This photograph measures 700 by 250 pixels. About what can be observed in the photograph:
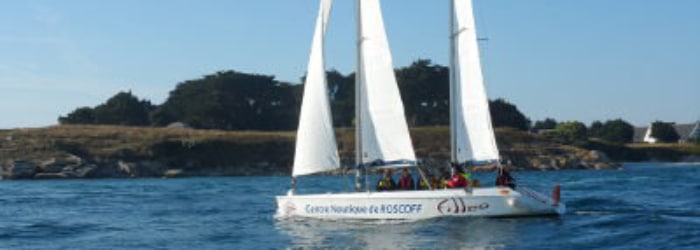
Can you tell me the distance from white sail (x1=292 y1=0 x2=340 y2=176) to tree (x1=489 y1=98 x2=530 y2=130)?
3827 inches

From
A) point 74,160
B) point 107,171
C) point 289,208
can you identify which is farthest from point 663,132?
point 289,208

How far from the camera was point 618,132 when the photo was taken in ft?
550

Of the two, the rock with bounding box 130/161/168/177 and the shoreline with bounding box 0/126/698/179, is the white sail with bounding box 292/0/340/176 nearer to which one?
the shoreline with bounding box 0/126/698/179

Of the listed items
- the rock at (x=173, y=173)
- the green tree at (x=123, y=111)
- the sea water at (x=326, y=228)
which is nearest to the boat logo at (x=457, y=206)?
the sea water at (x=326, y=228)

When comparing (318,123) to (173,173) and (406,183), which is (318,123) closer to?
(406,183)

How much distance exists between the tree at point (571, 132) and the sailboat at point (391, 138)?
303 feet

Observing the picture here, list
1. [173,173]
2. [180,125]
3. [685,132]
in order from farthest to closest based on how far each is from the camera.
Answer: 1. [685,132]
2. [180,125]
3. [173,173]

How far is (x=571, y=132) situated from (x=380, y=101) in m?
113

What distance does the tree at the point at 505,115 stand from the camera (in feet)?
439

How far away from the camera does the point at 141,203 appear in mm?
50781

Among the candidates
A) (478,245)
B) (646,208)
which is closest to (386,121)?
(478,245)

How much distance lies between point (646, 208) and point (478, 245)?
14.3 meters

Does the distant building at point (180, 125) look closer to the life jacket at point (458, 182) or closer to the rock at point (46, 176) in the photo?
the rock at point (46, 176)

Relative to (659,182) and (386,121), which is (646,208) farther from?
(659,182)
